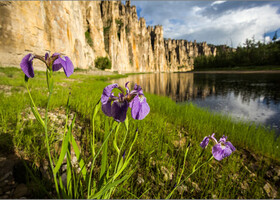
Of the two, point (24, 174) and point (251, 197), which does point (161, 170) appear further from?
point (24, 174)

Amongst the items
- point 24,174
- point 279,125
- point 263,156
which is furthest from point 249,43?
point 24,174

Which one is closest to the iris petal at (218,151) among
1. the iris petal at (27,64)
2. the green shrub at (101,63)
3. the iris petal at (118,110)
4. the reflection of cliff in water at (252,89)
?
the iris petal at (118,110)

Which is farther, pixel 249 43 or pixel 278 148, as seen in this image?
pixel 249 43

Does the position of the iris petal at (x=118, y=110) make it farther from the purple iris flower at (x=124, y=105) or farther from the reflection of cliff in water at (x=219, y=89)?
the reflection of cliff in water at (x=219, y=89)

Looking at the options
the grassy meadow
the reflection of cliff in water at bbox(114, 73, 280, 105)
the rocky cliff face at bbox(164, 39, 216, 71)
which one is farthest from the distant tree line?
the grassy meadow

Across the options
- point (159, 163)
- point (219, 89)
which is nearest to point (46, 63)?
point (159, 163)

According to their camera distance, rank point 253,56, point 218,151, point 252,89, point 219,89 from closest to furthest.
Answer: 1. point 218,151
2. point 252,89
3. point 219,89
4. point 253,56

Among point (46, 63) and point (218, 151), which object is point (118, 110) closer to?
point (46, 63)

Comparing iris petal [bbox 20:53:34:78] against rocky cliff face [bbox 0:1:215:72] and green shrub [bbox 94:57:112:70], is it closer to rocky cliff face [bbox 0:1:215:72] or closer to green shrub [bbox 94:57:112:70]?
rocky cliff face [bbox 0:1:215:72]

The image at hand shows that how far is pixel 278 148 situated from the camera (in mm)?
3271

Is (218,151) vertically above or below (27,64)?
below

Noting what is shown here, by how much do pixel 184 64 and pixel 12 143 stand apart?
440 feet

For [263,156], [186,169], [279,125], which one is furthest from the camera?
[279,125]

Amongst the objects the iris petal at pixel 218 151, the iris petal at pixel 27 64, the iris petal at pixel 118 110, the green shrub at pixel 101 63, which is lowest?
the iris petal at pixel 218 151
